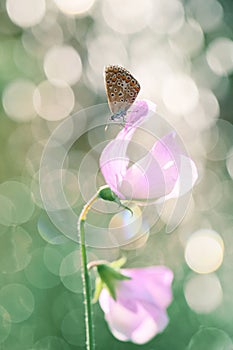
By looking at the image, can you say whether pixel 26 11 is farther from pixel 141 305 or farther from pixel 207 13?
pixel 141 305

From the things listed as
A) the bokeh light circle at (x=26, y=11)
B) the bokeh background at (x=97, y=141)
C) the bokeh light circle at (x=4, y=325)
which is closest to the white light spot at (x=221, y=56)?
the bokeh background at (x=97, y=141)

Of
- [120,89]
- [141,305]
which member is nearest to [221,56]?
[120,89]

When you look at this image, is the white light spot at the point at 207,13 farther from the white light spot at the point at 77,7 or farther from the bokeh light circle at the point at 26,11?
the bokeh light circle at the point at 26,11

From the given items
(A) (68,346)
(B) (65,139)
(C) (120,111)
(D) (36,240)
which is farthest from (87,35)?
(C) (120,111)

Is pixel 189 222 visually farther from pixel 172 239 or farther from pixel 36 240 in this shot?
pixel 36 240

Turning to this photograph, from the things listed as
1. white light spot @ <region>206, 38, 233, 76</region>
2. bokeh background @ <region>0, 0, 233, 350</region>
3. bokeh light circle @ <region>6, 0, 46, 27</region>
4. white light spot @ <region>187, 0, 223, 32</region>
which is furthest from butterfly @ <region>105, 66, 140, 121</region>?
white light spot @ <region>187, 0, 223, 32</region>

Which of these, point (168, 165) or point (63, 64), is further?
point (63, 64)
